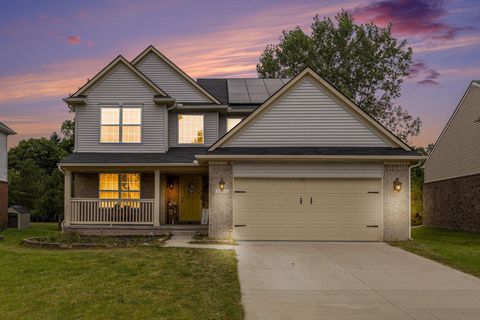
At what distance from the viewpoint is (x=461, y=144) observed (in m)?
26.5

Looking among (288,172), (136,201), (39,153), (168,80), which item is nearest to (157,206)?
(136,201)

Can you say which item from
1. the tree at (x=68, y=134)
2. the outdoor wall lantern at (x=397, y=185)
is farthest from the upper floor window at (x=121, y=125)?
the tree at (x=68, y=134)

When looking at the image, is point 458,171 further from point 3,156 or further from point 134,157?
point 3,156

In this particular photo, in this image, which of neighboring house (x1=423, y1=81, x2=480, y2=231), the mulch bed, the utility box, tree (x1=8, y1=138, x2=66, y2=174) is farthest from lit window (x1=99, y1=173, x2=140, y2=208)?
tree (x1=8, y1=138, x2=66, y2=174)

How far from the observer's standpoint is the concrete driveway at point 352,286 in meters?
7.63

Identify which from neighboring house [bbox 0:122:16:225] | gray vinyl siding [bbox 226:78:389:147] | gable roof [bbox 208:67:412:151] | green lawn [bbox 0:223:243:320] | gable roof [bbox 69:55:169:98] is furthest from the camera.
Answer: neighboring house [bbox 0:122:16:225]

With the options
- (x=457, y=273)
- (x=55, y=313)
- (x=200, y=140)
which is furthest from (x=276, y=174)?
(x=55, y=313)

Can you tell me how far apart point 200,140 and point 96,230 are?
6.16 meters

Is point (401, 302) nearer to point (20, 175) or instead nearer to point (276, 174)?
point (276, 174)

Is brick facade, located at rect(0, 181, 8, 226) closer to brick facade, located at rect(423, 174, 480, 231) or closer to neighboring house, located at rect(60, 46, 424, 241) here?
neighboring house, located at rect(60, 46, 424, 241)

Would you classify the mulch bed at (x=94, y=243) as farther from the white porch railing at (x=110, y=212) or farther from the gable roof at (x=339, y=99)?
the gable roof at (x=339, y=99)

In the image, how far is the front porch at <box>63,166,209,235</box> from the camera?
19047 mm

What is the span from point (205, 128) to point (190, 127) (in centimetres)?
73

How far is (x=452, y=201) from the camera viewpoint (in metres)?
27.7
